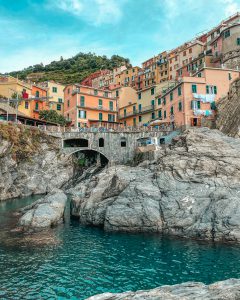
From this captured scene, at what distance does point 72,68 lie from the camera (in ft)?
525

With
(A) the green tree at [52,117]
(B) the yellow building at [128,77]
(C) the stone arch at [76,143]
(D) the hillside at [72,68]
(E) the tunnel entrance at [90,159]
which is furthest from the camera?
(D) the hillside at [72,68]

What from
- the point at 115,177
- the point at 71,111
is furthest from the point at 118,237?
the point at 71,111

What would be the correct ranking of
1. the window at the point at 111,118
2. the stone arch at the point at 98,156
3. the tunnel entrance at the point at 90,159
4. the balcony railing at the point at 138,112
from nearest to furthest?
the stone arch at the point at 98,156 < the tunnel entrance at the point at 90,159 < the balcony railing at the point at 138,112 < the window at the point at 111,118

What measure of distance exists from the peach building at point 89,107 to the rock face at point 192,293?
63.9 metres

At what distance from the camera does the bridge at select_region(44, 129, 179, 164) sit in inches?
2448

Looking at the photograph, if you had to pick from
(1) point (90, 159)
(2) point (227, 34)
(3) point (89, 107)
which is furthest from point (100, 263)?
(2) point (227, 34)

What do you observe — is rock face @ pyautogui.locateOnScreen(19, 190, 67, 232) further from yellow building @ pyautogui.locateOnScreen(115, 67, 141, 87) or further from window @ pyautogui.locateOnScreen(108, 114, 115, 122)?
yellow building @ pyautogui.locateOnScreen(115, 67, 141, 87)

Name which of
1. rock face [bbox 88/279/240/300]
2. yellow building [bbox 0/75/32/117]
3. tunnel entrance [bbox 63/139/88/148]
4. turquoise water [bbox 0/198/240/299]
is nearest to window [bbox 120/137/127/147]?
tunnel entrance [bbox 63/139/88/148]

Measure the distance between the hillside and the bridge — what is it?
7710cm

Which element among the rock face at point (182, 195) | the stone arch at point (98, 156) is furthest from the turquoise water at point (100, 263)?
the stone arch at point (98, 156)

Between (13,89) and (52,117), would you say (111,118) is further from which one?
(13,89)

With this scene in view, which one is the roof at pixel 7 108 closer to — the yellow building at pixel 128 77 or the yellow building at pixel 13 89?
the yellow building at pixel 13 89

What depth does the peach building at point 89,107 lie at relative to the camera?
7225 centimetres

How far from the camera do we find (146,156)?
172ft
